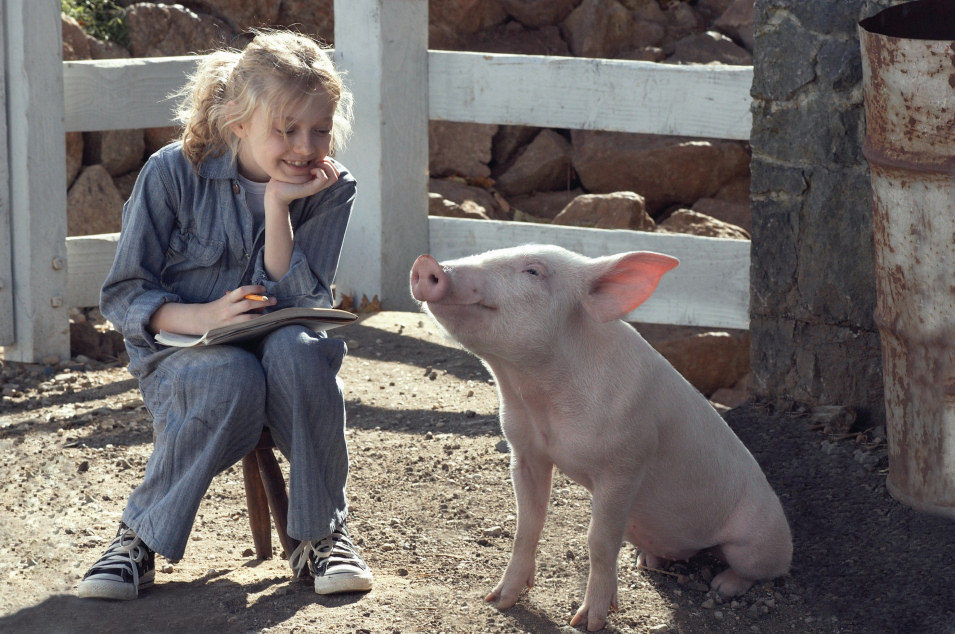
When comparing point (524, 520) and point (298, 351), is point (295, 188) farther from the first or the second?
point (524, 520)

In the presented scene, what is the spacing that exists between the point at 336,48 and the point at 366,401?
1854mm

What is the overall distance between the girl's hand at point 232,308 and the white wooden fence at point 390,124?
2.18 meters

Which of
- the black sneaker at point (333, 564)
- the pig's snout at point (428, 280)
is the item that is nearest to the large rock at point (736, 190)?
the black sneaker at point (333, 564)

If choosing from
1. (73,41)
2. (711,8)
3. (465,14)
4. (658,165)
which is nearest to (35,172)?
(73,41)

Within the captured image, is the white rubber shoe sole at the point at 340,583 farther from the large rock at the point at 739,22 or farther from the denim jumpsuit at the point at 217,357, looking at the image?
the large rock at the point at 739,22

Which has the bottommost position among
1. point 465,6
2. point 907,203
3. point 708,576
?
point 708,576

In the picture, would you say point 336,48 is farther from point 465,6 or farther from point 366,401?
point 465,6

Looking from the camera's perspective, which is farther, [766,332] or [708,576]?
[766,332]

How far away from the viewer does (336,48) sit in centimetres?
528

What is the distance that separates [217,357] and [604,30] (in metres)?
5.42

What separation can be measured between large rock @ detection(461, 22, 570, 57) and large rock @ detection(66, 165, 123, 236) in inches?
103

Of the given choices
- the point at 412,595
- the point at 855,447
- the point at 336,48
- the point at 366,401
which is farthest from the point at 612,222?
the point at 412,595

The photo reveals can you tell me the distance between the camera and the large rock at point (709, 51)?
731cm

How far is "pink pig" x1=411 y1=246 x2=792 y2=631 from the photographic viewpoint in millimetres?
2564
